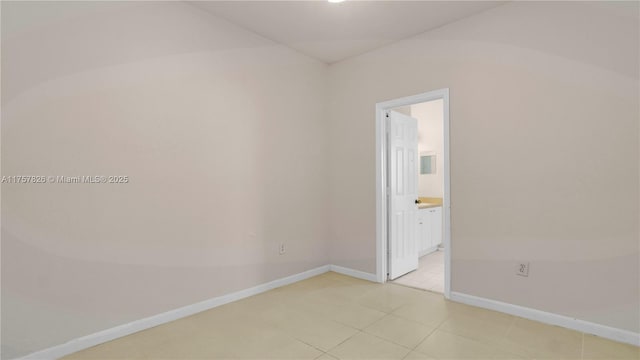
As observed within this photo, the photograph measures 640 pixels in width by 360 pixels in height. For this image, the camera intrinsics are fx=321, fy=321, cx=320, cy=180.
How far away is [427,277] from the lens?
12.9 feet

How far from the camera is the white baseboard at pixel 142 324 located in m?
Result: 2.13

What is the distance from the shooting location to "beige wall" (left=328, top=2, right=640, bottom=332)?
7.68 ft

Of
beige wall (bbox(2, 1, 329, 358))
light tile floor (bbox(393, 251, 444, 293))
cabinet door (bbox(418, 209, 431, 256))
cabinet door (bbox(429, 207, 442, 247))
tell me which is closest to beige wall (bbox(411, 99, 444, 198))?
cabinet door (bbox(429, 207, 442, 247))

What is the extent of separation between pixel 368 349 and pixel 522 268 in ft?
5.07

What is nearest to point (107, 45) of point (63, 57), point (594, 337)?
point (63, 57)

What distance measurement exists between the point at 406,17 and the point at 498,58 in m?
0.92

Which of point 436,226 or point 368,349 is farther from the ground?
point 436,226

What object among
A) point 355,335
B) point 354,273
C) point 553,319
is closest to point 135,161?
point 355,335

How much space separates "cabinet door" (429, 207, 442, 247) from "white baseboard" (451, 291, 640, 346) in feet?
6.87

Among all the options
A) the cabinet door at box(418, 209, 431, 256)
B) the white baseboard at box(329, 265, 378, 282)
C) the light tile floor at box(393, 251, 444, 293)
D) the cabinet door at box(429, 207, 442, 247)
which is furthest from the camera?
the cabinet door at box(429, 207, 442, 247)

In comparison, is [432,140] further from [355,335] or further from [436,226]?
[355,335]

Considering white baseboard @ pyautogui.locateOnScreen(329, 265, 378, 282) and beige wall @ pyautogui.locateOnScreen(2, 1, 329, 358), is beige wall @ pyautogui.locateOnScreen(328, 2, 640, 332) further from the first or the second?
beige wall @ pyautogui.locateOnScreen(2, 1, 329, 358)

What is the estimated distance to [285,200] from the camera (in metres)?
3.71

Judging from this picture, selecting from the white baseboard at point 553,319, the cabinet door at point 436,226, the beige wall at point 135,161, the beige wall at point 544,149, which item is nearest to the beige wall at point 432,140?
the cabinet door at point 436,226
